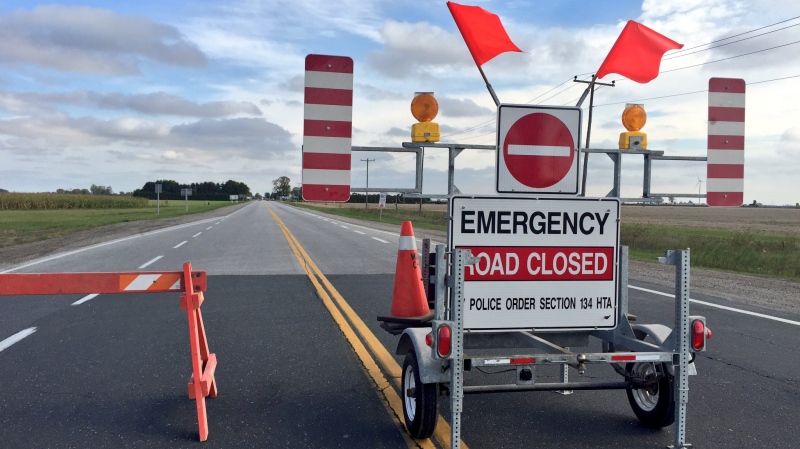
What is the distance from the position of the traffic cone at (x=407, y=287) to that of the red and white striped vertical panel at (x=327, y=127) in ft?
7.14

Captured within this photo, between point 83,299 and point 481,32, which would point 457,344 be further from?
point 83,299

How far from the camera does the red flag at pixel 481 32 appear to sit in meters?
4.49

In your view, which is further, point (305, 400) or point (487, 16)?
point (305, 400)

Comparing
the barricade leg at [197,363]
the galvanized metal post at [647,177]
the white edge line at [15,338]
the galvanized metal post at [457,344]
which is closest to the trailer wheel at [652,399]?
the galvanized metal post at [647,177]

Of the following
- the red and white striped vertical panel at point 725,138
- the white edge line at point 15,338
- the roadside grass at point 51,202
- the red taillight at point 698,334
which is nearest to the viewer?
the red taillight at point 698,334

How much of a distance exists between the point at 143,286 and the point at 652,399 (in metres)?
3.76

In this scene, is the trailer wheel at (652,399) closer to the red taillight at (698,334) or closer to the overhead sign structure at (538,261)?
the red taillight at (698,334)

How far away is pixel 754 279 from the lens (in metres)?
13.1

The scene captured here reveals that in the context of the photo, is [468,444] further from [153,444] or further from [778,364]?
[778,364]

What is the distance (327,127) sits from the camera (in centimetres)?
456

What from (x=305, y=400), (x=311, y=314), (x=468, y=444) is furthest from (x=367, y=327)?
(x=468, y=444)

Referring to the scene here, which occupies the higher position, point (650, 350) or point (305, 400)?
point (650, 350)

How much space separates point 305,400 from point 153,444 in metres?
1.20

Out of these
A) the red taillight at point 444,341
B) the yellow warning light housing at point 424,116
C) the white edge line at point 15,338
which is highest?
the yellow warning light housing at point 424,116
